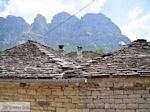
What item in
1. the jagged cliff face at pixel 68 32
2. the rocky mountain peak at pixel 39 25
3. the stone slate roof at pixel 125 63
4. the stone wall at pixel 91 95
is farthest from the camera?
the rocky mountain peak at pixel 39 25

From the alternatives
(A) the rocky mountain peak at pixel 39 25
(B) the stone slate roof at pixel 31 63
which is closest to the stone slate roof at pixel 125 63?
(B) the stone slate roof at pixel 31 63

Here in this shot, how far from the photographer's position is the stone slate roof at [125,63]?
29.0 feet

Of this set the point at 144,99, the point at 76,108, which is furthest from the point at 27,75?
the point at 144,99

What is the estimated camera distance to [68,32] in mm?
136375

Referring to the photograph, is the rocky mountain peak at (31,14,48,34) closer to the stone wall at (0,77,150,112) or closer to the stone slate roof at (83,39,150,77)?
the stone slate roof at (83,39,150,77)

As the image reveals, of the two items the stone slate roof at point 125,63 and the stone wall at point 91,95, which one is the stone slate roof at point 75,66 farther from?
the stone wall at point 91,95

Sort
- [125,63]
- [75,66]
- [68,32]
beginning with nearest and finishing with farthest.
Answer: [125,63]
[75,66]
[68,32]

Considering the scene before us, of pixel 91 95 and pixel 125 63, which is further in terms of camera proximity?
pixel 125 63

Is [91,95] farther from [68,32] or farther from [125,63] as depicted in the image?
[68,32]

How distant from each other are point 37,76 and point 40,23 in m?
138

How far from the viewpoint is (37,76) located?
9.46 m

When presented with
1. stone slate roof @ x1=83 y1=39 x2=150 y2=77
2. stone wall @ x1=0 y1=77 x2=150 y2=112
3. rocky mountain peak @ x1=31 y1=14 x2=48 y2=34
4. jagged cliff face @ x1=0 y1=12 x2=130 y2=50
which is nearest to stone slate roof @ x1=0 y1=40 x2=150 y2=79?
stone slate roof @ x1=83 y1=39 x2=150 y2=77

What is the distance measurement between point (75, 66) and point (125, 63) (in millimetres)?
1685

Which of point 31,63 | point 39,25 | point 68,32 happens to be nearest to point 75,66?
point 31,63
